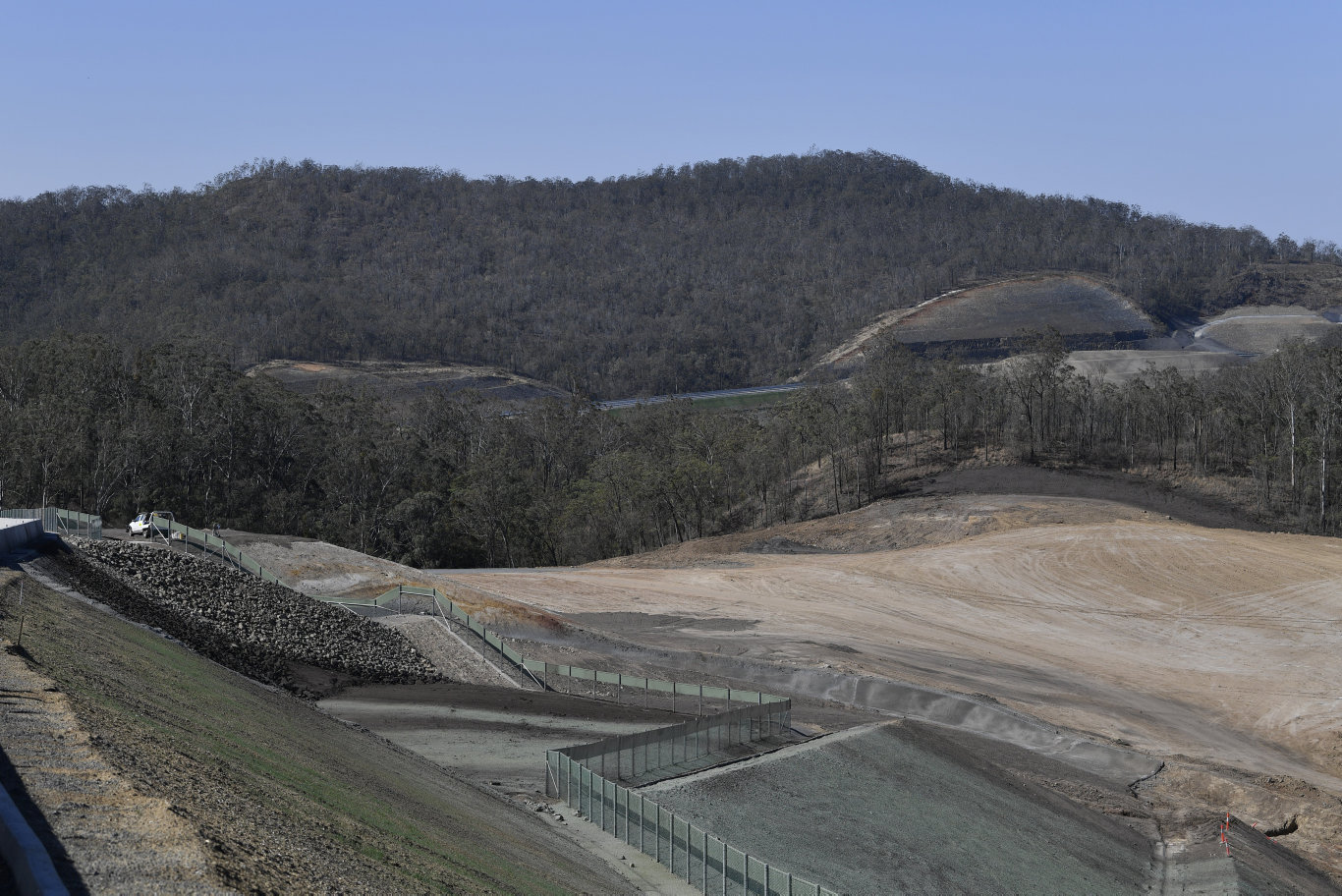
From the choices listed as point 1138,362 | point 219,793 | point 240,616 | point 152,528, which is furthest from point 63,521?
point 1138,362

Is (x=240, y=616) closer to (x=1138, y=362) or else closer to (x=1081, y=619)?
(x=1081, y=619)

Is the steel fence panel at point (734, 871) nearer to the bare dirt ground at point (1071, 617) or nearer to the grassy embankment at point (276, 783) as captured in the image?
the grassy embankment at point (276, 783)

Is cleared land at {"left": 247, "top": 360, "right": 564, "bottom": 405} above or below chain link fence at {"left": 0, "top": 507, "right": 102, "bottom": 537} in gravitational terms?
above

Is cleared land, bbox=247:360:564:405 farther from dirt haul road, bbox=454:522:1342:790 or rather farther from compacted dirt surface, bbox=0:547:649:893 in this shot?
compacted dirt surface, bbox=0:547:649:893

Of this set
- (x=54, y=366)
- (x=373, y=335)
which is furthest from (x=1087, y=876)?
(x=373, y=335)

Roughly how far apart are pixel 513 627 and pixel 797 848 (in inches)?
827

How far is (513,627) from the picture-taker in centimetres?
3962

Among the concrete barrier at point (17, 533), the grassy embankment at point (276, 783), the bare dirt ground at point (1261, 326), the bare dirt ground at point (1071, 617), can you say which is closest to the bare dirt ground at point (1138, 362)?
the bare dirt ground at point (1261, 326)

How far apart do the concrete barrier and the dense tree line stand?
35.7 meters

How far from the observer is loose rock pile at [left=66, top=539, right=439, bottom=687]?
30.0 meters

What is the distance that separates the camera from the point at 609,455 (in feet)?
262

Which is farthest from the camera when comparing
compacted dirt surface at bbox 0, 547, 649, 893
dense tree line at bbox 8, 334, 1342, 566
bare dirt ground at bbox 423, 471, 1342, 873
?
dense tree line at bbox 8, 334, 1342, 566

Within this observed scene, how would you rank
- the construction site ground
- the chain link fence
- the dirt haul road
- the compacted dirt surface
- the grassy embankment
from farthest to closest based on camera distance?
1. the chain link fence
2. the dirt haul road
3. the construction site ground
4. the grassy embankment
5. the compacted dirt surface

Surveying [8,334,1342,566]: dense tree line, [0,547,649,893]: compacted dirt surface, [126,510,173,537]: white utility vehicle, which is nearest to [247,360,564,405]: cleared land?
[8,334,1342,566]: dense tree line
